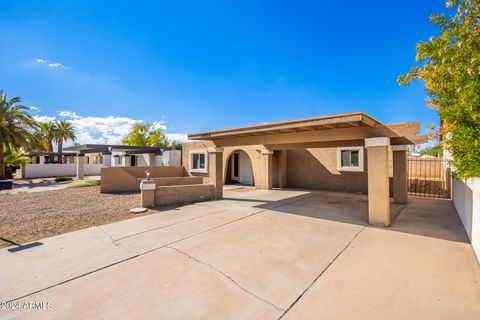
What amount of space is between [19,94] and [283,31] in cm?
2241

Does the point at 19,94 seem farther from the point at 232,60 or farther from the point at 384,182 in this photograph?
the point at 384,182

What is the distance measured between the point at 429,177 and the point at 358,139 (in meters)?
9.71

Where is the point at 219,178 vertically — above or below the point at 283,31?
below

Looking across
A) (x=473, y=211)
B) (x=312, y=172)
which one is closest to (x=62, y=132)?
(x=312, y=172)

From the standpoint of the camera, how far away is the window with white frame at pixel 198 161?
59.3ft

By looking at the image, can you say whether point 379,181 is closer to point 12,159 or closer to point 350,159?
point 350,159

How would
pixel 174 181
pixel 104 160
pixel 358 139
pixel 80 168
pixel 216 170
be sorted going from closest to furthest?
pixel 358 139 → pixel 216 170 → pixel 174 181 → pixel 80 168 → pixel 104 160

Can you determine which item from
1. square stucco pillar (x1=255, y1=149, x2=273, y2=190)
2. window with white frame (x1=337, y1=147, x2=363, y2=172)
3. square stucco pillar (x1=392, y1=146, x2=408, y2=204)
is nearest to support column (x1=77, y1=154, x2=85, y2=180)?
square stucco pillar (x1=255, y1=149, x2=273, y2=190)

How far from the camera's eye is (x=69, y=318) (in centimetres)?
274

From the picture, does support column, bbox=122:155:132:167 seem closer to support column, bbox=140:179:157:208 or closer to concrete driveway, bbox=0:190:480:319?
support column, bbox=140:179:157:208

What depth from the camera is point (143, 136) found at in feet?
132

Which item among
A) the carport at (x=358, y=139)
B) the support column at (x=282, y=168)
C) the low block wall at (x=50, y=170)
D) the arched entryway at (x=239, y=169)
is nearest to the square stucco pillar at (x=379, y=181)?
the carport at (x=358, y=139)

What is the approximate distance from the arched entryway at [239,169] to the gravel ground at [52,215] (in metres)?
9.42

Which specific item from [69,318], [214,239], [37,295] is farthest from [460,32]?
[37,295]
